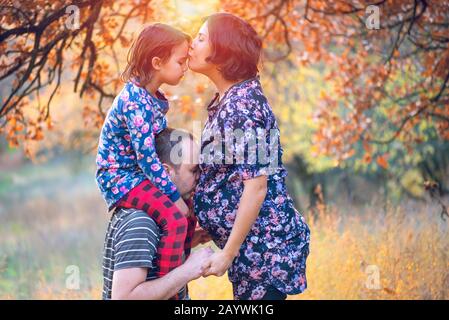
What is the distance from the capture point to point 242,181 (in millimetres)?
3207

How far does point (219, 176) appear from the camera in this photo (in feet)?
10.7

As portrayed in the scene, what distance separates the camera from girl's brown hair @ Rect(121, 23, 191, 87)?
328 centimetres

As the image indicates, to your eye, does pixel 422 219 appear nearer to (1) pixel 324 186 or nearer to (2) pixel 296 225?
(2) pixel 296 225

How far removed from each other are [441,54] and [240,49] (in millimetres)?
3224

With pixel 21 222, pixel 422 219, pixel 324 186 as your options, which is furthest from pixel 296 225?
pixel 21 222

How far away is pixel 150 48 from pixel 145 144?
0.50m

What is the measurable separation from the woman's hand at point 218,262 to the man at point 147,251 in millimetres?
36

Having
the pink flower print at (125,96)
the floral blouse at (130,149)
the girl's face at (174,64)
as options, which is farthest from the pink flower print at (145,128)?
the girl's face at (174,64)

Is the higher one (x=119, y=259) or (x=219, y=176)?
(x=219, y=176)

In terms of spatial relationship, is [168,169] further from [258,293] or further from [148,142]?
[258,293]

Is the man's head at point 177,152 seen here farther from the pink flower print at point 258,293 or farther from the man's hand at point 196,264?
the pink flower print at point 258,293

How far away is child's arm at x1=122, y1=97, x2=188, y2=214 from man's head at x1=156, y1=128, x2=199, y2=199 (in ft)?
0.46

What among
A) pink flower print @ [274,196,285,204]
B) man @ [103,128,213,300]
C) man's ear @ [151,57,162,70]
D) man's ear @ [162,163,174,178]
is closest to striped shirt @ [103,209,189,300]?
man @ [103,128,213,300]
